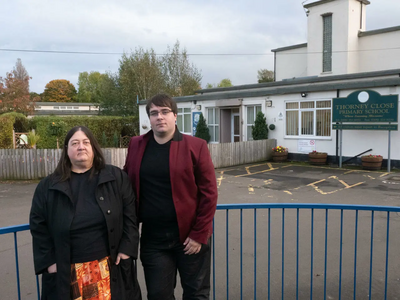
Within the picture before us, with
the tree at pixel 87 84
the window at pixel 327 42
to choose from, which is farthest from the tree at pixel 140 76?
the tree at pixel 87 84

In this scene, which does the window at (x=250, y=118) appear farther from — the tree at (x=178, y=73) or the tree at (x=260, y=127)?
the tree at (x=178, y=73)

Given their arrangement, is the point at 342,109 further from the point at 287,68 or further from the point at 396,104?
the point at 287,68

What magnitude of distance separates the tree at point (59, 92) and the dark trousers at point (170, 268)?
7988cm

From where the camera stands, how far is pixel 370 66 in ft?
92.5

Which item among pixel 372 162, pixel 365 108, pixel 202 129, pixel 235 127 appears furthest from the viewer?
pixel 202 129

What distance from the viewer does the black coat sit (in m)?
2.24

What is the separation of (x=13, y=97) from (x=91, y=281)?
35.4 meters

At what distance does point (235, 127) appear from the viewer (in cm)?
2019

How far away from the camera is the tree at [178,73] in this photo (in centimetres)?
3716

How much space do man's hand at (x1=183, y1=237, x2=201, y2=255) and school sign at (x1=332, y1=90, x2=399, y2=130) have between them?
12640 mm

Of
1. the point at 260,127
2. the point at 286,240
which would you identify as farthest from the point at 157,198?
the point at 260,127

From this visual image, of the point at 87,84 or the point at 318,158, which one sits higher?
the point at 87,84

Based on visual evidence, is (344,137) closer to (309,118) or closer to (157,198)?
(309,118)

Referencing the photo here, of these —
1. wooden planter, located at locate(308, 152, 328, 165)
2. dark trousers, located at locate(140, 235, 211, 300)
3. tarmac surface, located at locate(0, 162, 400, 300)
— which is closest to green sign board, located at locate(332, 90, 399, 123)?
wooden planter, located at locate(308, 152, 328, 165)
